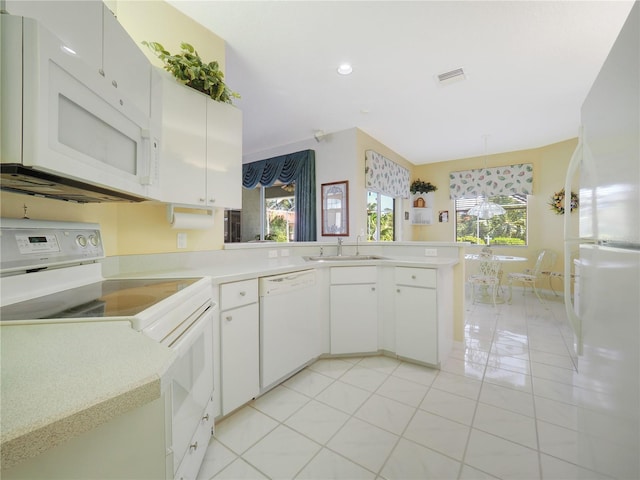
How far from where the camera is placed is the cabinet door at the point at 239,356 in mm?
1604

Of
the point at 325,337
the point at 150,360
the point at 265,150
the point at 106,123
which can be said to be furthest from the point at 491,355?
the point at 265,150

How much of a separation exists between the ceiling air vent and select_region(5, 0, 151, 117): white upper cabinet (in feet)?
8.37

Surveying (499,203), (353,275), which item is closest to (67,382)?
(353,275)

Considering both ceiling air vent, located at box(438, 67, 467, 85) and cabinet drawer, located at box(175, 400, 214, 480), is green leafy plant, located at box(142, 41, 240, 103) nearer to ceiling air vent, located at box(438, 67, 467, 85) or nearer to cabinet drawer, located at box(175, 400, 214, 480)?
cabinet drawer, located at box(175, 400, 214, 480)

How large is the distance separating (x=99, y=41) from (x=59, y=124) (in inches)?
19.2

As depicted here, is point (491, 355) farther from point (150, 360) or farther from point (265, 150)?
point (265, 150)

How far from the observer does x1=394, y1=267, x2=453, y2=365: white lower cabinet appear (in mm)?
2230

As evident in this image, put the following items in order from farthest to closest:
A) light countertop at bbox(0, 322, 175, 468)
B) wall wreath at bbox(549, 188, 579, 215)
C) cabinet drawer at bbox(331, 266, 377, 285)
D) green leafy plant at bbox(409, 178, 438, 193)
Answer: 1. green leafy plant at bbox(409, 178, 438, 193)
2. wall wreath at bbox(549, 188, 579, 215)
3. cabinet drawer at bbox(331, 266, 377, 285)
4. light countertop at bbox(0, 322, 175, 468)

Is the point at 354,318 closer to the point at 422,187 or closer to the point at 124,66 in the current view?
the point at 124,66

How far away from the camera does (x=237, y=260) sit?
7.66 feet

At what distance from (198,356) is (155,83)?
57.8 inches

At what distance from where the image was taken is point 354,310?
245 centimetres

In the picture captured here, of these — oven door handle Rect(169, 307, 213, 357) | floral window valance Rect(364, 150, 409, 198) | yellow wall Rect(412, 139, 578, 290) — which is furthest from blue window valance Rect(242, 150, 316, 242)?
yellow wall Rect(412, 139, 578, 290)

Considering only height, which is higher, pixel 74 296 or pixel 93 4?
pixel 93 4
